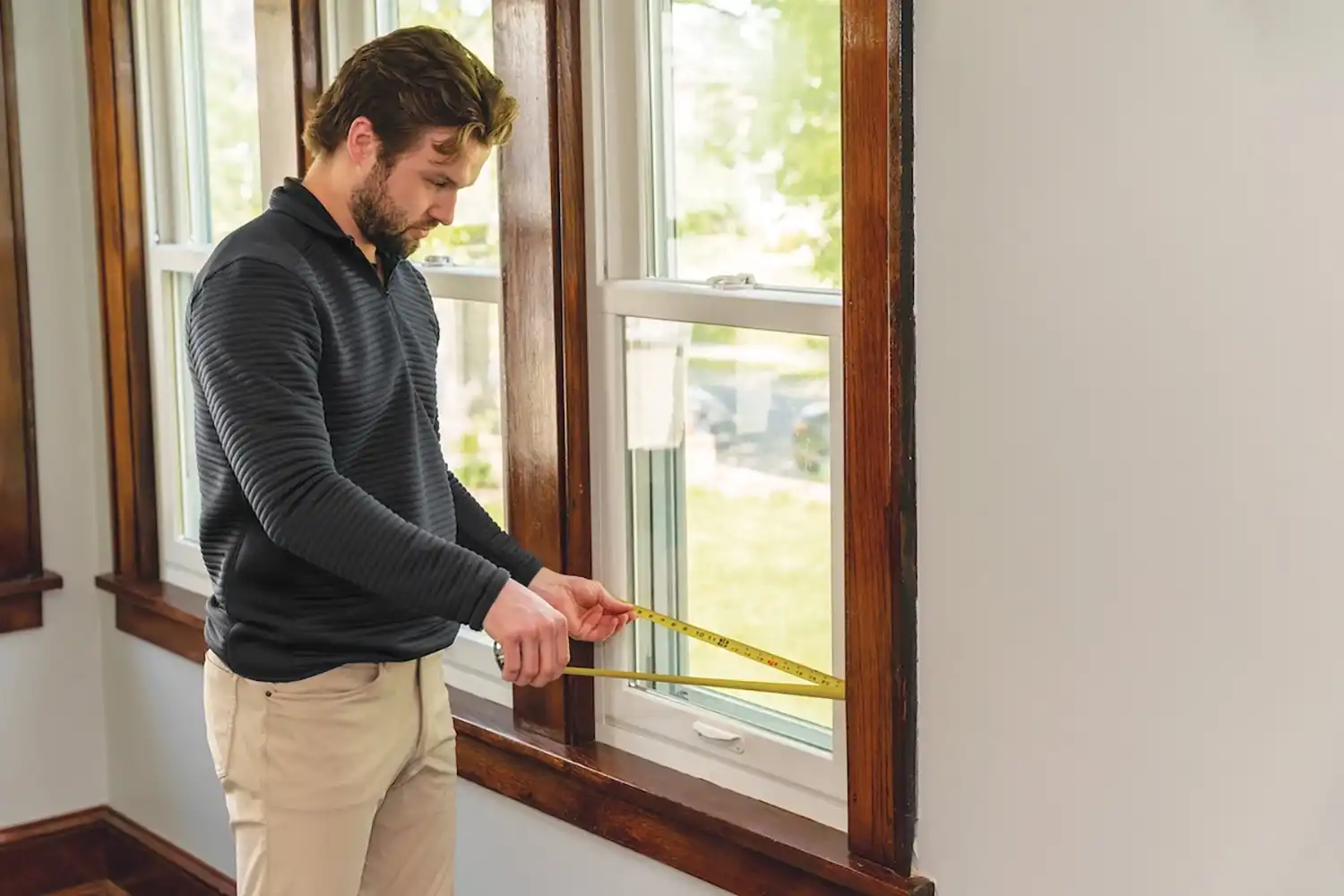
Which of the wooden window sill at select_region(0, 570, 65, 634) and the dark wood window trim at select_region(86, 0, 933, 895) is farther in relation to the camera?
the wooden window sill at select_region(0, 570, 65, 634)

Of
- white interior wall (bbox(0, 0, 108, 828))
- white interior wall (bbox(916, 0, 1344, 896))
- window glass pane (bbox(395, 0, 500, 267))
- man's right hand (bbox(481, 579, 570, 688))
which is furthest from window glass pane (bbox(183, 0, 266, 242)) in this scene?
white interior wall (bbox(916, 0, 1344, 896))

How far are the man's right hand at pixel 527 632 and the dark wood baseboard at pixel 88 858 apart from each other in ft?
6.11

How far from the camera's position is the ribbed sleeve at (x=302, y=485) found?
1676 millimetres

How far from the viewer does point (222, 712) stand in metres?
1.93

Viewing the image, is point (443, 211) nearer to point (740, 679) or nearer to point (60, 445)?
point (740, 679)

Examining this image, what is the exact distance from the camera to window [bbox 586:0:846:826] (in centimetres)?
A: 198

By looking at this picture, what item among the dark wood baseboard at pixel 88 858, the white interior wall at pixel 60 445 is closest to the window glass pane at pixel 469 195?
the white interior wall at pixel 60 445

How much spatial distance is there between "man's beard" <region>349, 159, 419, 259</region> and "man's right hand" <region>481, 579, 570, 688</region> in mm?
466

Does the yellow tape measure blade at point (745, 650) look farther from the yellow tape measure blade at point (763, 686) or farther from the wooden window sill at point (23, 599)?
the wooden window sill at point (23, 599)

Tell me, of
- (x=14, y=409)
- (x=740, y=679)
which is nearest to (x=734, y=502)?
(x=740, y=679)

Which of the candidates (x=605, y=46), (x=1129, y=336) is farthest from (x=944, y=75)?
(x=605, y=46)

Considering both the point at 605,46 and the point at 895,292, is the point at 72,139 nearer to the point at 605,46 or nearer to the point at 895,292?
the point at 605,46

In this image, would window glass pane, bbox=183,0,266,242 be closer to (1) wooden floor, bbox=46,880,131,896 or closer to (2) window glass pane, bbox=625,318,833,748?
(2) window glass pane, bbox=625,318,833,748

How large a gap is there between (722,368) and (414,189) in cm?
49
